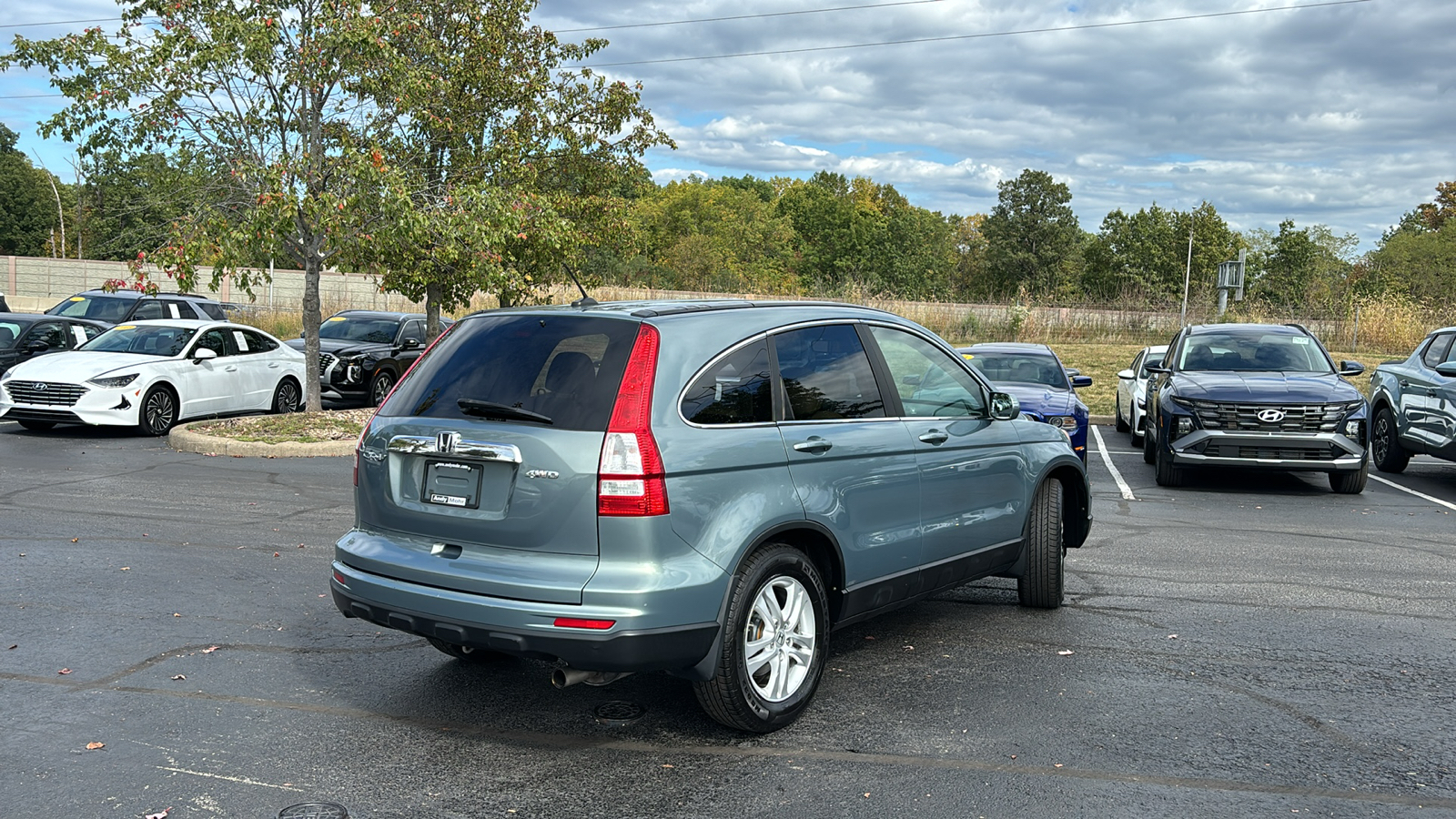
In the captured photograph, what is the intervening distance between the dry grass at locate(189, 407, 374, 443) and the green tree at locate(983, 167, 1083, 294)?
299 feet

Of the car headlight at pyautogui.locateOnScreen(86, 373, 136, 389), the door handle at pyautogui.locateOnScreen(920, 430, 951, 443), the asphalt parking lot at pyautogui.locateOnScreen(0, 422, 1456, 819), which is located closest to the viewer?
the asphalt parking lot at pyautogui.locateOnScreen(0, 422, 1456, 819)

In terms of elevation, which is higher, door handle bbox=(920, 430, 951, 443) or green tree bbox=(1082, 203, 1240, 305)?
green tree bbox=(1082, 203, 1240, 305)

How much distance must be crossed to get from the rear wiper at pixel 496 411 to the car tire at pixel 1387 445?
12.7m

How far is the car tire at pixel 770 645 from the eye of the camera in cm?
457

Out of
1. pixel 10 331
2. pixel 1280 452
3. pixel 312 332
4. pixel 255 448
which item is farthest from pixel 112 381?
pixel 1280 452

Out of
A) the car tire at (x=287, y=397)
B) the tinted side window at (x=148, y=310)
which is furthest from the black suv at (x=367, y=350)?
the tinted side window at (x=148, y=310)

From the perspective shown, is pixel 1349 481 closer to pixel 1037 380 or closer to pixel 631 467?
pixel 1037 380

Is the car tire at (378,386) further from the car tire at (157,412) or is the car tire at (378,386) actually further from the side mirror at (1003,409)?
the side mirror at (1003,409)

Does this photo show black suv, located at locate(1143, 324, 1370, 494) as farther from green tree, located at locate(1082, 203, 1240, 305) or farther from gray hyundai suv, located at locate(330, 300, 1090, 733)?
green tree, located at locate(1082, 203, 1240, 305)

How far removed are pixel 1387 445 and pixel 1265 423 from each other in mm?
3703

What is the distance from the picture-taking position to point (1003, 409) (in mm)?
6363

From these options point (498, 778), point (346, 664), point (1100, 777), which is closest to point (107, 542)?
point (346, 664)

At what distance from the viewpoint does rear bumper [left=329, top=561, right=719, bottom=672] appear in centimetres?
423

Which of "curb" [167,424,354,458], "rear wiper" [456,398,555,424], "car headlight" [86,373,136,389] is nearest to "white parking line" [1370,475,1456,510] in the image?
"rear wiper" [456,398,555,424]
